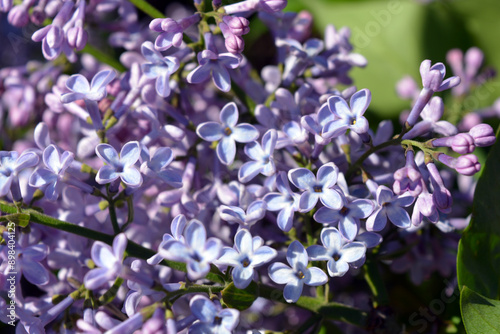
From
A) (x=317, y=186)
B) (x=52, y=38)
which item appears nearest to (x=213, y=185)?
(x=317, y=186)

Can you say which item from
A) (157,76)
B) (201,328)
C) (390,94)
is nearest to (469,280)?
(201,328)

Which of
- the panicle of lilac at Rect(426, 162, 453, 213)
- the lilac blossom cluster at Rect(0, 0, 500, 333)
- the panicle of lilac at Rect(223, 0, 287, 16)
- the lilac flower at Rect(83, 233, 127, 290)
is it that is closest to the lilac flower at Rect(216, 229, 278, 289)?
the lilac blossom cluster at Rect(0, 0, 500, 333)

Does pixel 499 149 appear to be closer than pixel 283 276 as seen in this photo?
No

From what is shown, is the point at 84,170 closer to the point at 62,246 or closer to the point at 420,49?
the point at 62,246

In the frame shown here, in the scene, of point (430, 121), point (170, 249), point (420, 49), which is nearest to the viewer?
point (170, 249)

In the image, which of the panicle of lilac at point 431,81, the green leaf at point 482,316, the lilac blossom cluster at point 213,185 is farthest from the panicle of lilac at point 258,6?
the green leaf at point 482,316

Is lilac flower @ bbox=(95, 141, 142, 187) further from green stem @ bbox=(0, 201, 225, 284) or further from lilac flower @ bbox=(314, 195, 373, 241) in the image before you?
lilac flower @ bbox=(314, 195, 373, 241)

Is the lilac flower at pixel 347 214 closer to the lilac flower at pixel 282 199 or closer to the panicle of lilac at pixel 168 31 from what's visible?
the lilac flower at pixel 282 199

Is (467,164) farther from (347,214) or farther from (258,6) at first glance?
(258,6)
